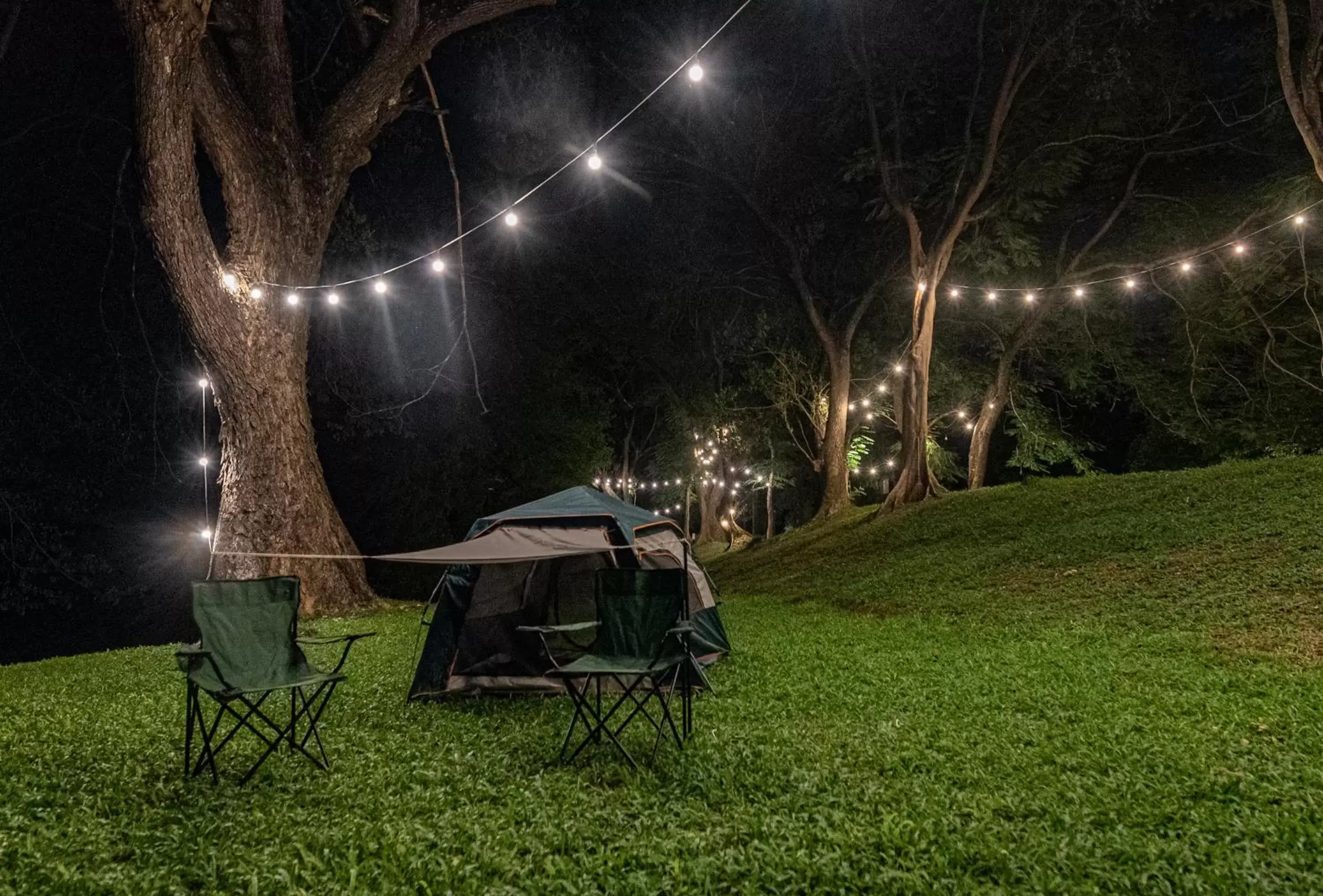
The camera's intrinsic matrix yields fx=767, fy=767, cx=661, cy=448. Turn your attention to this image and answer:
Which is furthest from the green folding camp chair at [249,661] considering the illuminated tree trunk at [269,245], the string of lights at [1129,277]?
the string of lights at [1129,277]

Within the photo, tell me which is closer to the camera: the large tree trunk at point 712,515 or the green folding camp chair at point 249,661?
the green folding camp chair at point 249,661

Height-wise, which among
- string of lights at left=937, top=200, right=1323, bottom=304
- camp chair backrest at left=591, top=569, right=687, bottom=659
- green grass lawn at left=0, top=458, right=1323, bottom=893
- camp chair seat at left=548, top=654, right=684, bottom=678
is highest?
string of lights at left=937, top=200, right=1323, bottom=304

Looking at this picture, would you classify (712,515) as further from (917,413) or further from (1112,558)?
(1112,558)

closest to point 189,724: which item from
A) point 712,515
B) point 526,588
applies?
point 526,588

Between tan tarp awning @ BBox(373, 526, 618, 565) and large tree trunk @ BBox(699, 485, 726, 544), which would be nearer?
tan tarp awning @ BBox(373, 526, 618, 565)

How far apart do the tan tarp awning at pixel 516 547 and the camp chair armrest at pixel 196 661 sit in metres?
0.90

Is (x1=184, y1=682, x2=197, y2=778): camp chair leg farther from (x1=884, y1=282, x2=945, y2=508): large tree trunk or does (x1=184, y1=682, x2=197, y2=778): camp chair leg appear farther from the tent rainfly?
(x1=884, y1=282, x2=945, y2=508): large tree trunk

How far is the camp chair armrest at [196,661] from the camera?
3.53 meters

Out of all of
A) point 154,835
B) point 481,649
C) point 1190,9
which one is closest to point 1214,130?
point 1190,9

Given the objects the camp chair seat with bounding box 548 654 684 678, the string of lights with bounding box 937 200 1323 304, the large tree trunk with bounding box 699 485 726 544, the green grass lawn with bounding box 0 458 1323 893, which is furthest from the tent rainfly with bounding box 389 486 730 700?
the large tree trunk with bounding box 699 485 726 544

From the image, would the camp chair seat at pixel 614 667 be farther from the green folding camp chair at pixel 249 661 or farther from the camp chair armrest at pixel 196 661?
the camp chair armrest at pixel 196 661

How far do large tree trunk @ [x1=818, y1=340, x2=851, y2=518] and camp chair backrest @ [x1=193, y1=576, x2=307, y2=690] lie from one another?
1331 cm

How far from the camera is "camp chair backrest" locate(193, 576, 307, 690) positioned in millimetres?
3887

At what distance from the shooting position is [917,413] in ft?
44.2
